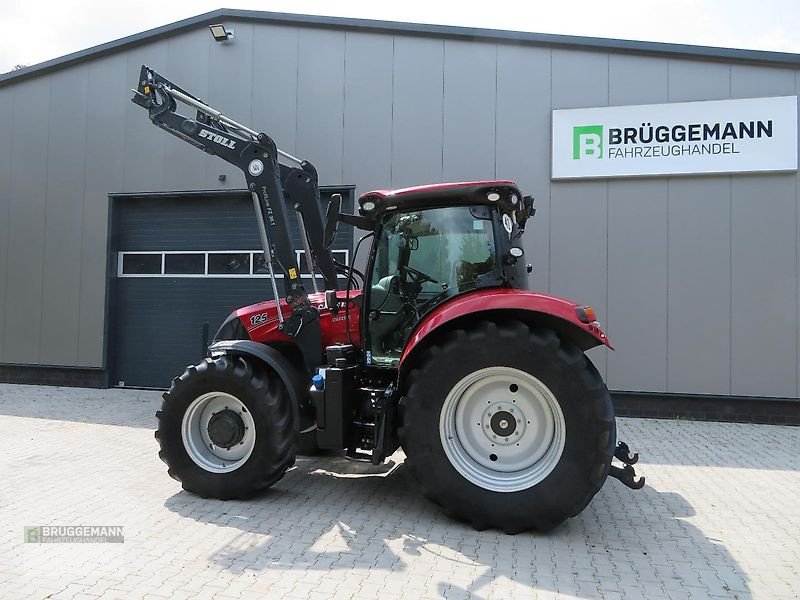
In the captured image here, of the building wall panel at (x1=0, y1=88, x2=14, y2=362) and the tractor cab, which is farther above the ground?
the building wall panel at (x1=0, y1=88, x2=14, y2=362)

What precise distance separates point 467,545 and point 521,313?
5.22ft

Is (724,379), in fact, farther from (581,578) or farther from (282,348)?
(282,348)

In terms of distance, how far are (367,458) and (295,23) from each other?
7828 mm

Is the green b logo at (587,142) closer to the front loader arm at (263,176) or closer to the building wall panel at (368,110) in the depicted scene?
the building wall panel at (368,110)

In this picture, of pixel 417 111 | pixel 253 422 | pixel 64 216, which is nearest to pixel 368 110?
pixel 417 111

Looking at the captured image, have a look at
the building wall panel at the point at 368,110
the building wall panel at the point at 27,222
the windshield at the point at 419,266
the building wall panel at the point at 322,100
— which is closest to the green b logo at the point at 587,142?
the building wall panel at the point at 368,110

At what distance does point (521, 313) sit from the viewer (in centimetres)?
391

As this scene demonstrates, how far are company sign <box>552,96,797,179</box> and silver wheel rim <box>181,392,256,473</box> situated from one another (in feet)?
19.7

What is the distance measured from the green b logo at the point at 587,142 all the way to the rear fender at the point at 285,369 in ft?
19.0

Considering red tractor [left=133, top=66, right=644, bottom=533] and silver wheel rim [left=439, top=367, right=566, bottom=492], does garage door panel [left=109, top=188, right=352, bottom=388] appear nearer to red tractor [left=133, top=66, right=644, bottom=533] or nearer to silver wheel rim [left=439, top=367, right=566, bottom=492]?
red tractor [left=133, top=66, right=644, bottom=533]

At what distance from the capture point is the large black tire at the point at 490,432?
3635 mm

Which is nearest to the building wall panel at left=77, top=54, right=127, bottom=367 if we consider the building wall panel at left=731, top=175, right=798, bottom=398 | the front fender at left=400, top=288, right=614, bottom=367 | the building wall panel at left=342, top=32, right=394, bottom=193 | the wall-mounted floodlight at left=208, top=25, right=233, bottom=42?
the wall-mounted floodlight at left=208, top=25, right=233, bottom=42

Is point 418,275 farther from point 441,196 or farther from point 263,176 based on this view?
point 263,176

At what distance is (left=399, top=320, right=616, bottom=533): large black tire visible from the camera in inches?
143
